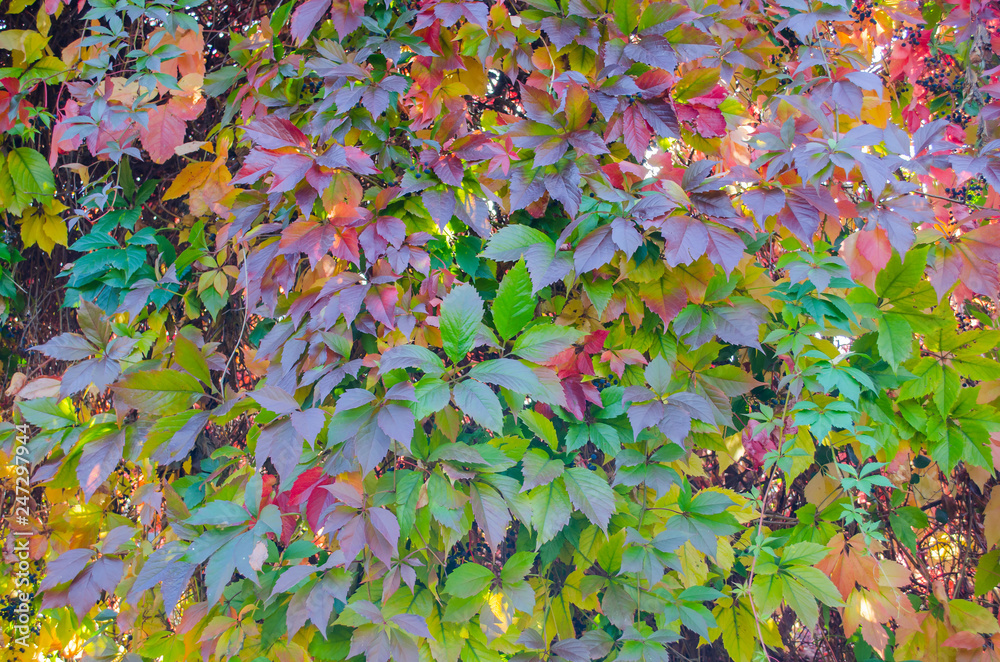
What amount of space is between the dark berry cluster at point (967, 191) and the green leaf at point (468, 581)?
1.30m

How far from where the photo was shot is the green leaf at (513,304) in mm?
868

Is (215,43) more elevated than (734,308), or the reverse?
(215,43)

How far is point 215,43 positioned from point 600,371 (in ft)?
3.89

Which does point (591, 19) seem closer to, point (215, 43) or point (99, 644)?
point (215, 43)

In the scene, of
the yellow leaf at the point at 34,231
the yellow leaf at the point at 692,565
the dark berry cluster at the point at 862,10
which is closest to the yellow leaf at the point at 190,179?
the yellow leaf at the point at 34,231

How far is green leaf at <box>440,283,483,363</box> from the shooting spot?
824 mm

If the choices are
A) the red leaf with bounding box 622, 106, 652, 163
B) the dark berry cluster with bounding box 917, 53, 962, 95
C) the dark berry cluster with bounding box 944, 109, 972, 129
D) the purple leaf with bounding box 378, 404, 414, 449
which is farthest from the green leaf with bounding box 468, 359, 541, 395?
the dark berry cluster with bounding box 917, 53, 962, 95

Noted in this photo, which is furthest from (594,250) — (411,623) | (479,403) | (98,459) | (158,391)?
(98,459)

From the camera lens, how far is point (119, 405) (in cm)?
97

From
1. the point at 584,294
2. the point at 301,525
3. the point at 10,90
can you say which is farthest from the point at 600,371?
the point at 10,90

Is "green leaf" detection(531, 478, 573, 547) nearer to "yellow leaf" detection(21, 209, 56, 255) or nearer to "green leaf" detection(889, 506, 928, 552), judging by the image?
"green leaf" detection(889, 506, 928, 552)

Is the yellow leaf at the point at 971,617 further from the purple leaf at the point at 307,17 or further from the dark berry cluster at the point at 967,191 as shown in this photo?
the purple leaf at the point at 307,17

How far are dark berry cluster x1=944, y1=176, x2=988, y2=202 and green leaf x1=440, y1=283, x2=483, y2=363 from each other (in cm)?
118

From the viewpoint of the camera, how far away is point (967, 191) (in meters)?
1.33
